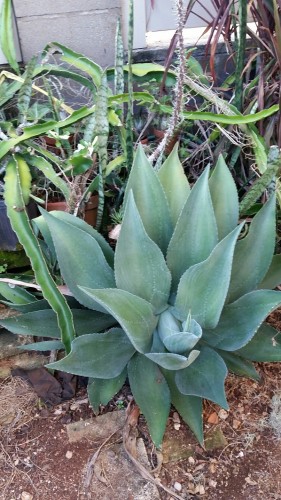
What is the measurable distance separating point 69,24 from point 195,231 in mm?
1114

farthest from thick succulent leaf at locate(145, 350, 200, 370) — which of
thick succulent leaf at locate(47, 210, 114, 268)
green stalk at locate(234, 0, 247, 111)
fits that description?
green stalk at locate(234, 0, 247, 111)

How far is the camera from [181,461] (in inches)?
44.5

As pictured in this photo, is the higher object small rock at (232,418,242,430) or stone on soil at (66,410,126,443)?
stone on soil at (66,410,126,443)

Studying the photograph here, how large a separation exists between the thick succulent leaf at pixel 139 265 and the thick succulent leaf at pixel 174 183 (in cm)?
19

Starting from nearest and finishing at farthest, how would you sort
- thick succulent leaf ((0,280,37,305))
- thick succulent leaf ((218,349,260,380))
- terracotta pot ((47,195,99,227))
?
thick succulent leaf ((218,349,260,380)), thick succulent leaf ((0,280,37,305)), terracotta pot ((47,195,99,227))

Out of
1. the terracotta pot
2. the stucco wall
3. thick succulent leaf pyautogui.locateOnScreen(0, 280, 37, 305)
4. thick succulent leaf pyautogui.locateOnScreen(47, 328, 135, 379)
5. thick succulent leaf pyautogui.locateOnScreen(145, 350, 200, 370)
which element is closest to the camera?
thick succulent leaf pyautogui.locateOnScreen(145, 350, 200, 370)

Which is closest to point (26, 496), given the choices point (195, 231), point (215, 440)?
point (215, 440)

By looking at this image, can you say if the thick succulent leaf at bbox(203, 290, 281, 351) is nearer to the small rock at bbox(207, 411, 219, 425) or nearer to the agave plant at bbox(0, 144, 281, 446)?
the agave plant at bbox(0, 144, 281, 446)

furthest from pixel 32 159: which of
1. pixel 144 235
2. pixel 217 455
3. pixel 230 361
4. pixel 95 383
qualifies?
pixel 217 455

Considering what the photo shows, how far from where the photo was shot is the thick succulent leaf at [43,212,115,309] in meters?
1.08

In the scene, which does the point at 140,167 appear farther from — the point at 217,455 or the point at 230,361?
the point at 217,455

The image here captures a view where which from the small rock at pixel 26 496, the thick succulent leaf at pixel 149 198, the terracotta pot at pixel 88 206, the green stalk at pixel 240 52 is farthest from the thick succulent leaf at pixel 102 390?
the green stalk at pixel 240 52

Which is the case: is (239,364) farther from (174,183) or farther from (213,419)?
(174,183)

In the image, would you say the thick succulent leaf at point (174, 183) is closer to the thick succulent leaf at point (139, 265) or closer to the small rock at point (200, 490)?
the thick succulent leaf at point (139, 265)
